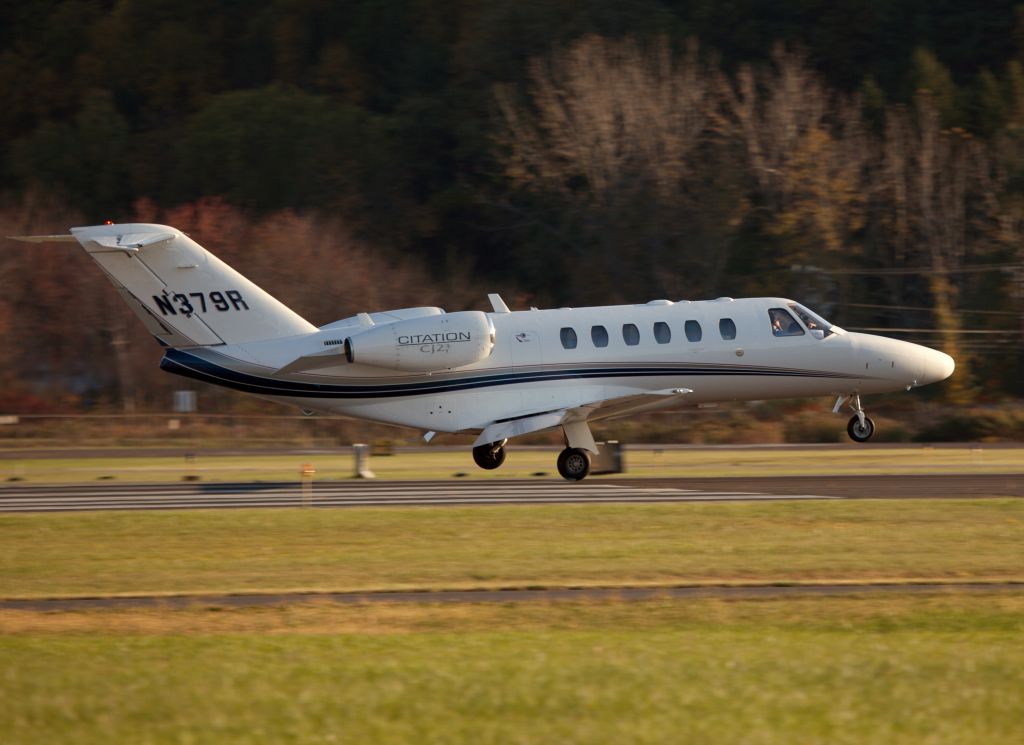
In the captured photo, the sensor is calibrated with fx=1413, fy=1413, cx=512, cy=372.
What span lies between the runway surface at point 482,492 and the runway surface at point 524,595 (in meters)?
7.86

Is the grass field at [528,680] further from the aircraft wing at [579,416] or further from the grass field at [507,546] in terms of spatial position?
the aircraft wing at [579,416]

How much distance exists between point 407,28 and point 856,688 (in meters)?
78.8

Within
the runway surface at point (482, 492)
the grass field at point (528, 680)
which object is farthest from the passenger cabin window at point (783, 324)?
the grass field at point (528, 680)

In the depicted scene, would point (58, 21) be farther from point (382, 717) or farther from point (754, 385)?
point (382, 717)

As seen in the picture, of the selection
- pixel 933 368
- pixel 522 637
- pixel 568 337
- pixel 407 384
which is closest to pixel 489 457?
pixel 407 384

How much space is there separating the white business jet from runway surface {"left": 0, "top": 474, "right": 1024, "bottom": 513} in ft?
3.63

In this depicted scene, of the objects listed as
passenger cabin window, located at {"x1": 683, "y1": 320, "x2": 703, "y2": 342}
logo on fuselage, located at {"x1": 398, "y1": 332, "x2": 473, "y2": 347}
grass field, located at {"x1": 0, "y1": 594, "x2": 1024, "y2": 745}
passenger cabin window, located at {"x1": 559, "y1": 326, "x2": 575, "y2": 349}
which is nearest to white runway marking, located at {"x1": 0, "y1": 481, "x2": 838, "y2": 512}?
passenger cabin window, located at {"x1": 559, "y1": 326, "x2": 575, "y2": 349}

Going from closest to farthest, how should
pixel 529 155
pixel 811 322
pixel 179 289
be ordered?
1. pixel 179 289
2. pixel 811 322
3. pixel 529 155

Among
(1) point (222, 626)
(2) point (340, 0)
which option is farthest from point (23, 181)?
(1) point (222, 626)

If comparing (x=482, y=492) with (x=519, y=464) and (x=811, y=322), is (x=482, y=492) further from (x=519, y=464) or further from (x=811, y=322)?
(x=811, y=322)

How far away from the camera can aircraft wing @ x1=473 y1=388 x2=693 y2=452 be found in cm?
2494

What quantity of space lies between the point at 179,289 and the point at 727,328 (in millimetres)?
9815

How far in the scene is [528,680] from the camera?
9523 mm

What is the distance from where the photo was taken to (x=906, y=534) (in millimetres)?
18188
